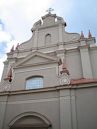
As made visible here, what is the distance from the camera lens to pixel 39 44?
71.8 feet

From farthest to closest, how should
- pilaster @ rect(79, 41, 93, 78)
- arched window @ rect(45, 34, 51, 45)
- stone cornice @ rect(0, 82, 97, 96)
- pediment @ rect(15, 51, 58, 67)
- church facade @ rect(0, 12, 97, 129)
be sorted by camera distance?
arched window @ rect(45, 34, 51, 45) → pilaster @ rect(79, 41, 93, 78) → pediment @ rect(15, 51, 58, 67) → stone cornice @ rect(0, 82, 97, 96) → church facade @ rect(0, 12, 97, 129)

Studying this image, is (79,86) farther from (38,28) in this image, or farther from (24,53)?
(38,28)

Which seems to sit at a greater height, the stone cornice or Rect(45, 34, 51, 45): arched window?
Rect(45, 34, 51, 45): arched window

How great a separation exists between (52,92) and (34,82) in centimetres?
325

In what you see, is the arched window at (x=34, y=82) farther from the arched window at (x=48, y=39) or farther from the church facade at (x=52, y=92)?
the arched window at (x=48, y=39)

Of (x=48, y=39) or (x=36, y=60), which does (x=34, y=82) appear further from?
(x=48, y=39)

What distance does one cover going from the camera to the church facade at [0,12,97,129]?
10.8m

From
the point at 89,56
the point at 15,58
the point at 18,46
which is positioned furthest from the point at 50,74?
the point at 18,46

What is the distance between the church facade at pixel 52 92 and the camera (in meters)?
10.8

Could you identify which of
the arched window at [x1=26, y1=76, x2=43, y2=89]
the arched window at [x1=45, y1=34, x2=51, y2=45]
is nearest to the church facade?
the arched window at [x1=26, y1=76, x2=43, y2=89]

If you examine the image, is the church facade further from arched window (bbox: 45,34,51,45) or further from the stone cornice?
arched window (bbox: 45,34,51,45)

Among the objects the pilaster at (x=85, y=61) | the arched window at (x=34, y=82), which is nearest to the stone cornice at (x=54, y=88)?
the arched window at (x=34, y=82)

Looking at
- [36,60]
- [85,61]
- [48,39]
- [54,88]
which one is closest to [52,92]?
[54,88]

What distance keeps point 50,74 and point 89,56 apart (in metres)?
6.43
